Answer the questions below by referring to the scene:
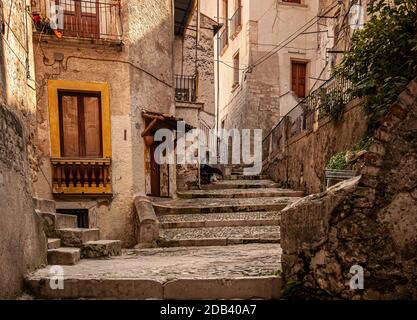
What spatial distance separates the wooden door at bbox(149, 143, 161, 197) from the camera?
8766 mm

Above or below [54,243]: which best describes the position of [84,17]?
above

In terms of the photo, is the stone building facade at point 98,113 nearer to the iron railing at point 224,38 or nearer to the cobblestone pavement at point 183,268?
the cobblestone pavement at point 183,268

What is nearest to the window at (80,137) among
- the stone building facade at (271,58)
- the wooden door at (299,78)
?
the stone building facade at (271,58)

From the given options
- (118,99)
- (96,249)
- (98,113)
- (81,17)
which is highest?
(81,17)

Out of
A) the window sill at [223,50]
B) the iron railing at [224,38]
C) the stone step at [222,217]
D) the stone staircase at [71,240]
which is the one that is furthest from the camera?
the window sill at [223,50]

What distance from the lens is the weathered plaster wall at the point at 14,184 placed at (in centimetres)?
254

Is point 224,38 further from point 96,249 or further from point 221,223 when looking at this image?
point 96,249

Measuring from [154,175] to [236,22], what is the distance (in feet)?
39.9

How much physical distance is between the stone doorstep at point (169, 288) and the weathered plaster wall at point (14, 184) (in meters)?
0.31

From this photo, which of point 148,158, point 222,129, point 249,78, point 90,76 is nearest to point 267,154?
point 249,78

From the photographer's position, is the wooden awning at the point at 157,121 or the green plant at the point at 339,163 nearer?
the green plant at the point at 339,163

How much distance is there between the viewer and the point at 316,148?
812 centimetres

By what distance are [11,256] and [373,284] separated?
10.2 ft

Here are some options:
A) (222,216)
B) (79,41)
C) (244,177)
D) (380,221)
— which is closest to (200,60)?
(244,177)
